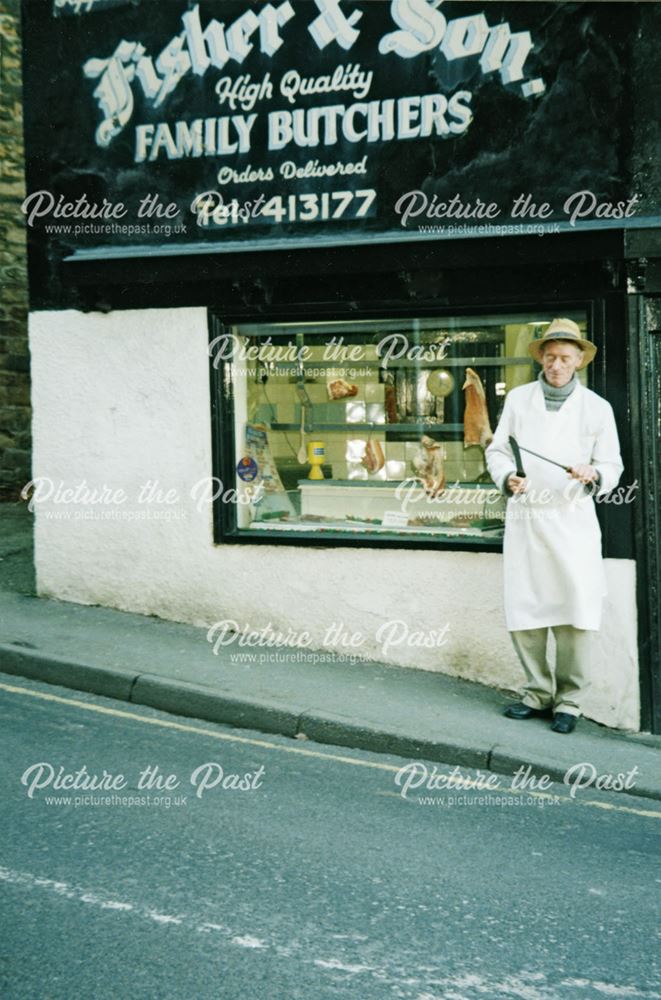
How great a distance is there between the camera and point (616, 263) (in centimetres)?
766

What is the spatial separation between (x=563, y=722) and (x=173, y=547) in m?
3.52

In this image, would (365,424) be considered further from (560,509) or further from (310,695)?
(310,695)

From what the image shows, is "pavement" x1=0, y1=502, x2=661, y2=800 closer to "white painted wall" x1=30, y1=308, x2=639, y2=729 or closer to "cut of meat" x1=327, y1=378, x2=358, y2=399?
"white painted wall" x1=30, y1=308, x2=639, y2=729

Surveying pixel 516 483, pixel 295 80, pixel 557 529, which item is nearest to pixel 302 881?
pixel 516 483

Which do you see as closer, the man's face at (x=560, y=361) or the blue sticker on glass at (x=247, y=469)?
the man's face at (x=560, y=361)

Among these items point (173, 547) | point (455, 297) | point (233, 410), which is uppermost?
point (455, 297)

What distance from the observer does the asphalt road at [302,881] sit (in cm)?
400

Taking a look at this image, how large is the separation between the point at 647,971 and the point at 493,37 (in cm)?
622

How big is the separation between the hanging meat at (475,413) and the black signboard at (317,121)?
3.53 feet

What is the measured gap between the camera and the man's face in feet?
23.4

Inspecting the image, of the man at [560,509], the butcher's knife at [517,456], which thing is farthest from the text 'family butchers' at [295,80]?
the butcher's knife at [517,456]

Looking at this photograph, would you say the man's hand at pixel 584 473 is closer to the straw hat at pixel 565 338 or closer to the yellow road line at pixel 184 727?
the straw hat at pixel 565 338

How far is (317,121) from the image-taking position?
28.5ft

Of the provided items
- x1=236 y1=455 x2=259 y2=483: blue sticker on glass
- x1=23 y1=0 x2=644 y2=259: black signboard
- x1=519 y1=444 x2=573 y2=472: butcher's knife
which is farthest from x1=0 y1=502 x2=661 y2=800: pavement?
x1=23 y1=0 x2=644 y2=259: black signboard
